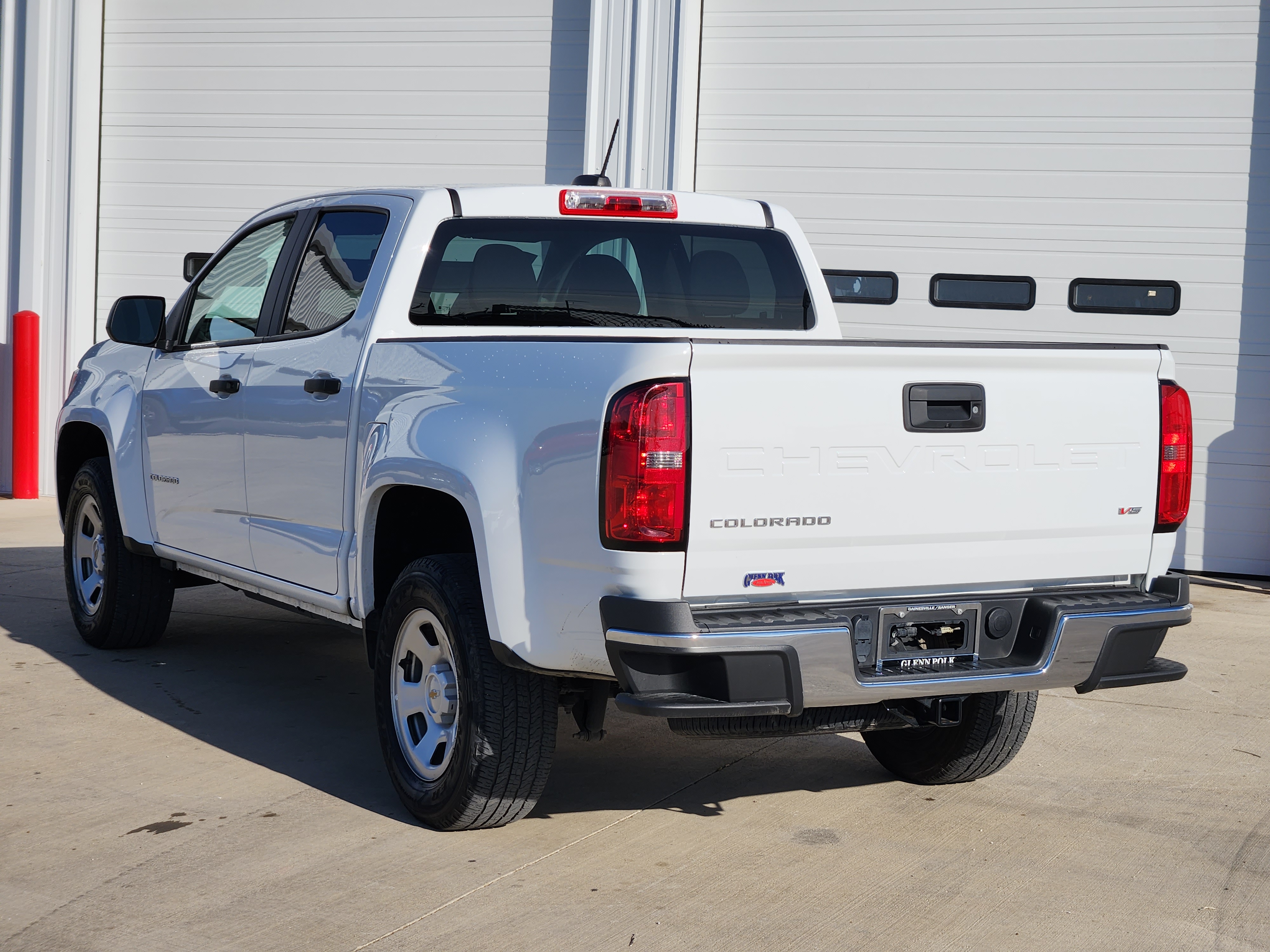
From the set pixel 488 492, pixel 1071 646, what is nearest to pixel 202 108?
pixel 488 492

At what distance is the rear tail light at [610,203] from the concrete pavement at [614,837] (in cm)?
188

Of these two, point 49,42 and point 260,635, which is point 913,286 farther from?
point 49,42

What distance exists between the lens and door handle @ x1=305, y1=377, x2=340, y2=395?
4480mm

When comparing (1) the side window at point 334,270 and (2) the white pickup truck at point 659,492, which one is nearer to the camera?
(2) the white pickup truck at point 659,492

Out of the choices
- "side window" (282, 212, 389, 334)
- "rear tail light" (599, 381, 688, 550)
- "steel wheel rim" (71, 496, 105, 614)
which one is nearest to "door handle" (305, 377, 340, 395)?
"side window" (282, 212, 389, 334)

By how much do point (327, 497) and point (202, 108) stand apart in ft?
28.0

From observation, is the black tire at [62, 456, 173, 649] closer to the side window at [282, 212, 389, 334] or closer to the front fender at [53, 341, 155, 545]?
the front fender at [53, 341, 155, 545]

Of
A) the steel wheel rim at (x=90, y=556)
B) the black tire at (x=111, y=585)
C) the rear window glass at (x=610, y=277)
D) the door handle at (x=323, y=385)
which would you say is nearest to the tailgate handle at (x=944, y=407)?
the rear window glass at (x=610, y=277)

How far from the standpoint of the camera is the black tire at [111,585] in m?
6.16

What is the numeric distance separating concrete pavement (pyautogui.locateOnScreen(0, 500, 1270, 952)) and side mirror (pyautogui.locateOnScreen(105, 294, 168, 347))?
4.58 feet

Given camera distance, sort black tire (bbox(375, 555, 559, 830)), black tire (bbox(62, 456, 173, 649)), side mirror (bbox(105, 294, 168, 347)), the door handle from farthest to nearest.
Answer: black tire (bbox(62, 456, 173, 649)) → side mirror (bbox(105, 294, 168, 347)) → the door handle → black tire (bbox(375, 555, 559, 830))

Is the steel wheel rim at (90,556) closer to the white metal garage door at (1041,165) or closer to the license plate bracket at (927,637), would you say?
the license plate bracket at (927,637)

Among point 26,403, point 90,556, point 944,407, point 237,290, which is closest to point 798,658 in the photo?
point 944,407

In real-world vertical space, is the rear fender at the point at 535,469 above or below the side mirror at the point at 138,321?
below
